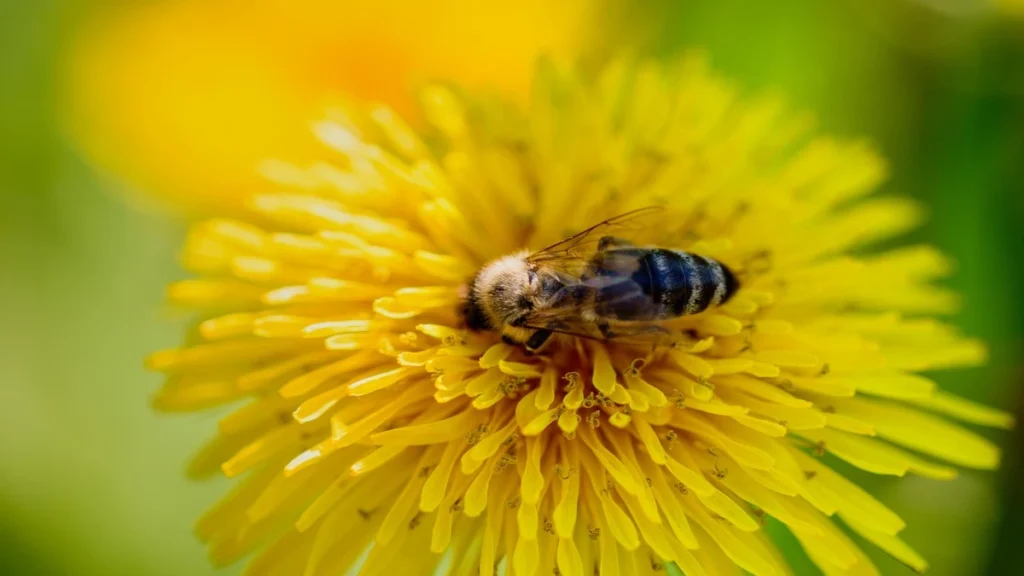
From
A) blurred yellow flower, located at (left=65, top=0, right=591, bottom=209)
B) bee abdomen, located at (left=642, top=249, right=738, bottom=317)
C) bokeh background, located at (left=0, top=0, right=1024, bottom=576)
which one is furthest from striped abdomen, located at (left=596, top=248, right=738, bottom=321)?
blurred yellow flower, located at (left=65, top=0, right=591, bottom=209)

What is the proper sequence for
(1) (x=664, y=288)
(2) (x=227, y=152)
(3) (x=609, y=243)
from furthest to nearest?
(2) (x=227, y=152)
(3) (x=609, y=243)
(1) (x=664, y=288)

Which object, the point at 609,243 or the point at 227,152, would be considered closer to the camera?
the point at 609,243

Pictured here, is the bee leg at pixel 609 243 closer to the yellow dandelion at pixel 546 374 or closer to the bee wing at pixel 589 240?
the bee wing at pixel 589 240

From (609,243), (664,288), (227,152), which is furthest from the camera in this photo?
(227,152)

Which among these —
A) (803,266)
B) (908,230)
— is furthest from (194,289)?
(908,230)

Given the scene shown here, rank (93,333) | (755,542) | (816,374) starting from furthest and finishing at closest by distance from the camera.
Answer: (93,333) < (816,374) < (755,542)

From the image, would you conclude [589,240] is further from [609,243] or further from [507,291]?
[507,291]

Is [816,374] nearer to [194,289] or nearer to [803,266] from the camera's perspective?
[803,266]

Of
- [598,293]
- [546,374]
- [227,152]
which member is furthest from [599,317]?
[227,152]
